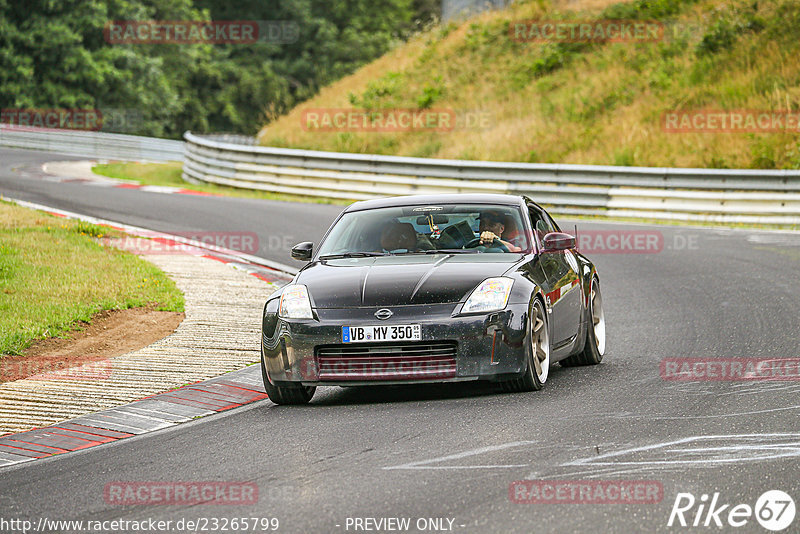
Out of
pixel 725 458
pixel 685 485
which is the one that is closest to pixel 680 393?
pixel 725 458

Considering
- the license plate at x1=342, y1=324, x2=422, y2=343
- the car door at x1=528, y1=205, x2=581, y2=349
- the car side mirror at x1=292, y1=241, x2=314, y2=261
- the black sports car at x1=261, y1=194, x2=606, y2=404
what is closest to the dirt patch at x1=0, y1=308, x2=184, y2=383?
the car side mirror at x1=292, y1=241, x2=314, y2=261

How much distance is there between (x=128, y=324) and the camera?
447 inches

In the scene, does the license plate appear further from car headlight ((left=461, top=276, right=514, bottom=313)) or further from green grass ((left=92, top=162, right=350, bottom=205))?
green grass ((left=92, top=162, right=350, bottom=205))

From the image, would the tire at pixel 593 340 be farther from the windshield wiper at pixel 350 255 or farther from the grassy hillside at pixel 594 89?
the grassy hillside at pixel 594 89

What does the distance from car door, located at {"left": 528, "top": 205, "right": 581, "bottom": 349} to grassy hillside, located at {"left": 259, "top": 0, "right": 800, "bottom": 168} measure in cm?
→ 1663

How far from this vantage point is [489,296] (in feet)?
26.0

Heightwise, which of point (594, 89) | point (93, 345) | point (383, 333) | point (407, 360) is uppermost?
point (594, 89)

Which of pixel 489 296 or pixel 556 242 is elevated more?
pixel 556 242

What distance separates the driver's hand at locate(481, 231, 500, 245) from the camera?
907 cm

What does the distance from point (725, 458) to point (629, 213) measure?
17.5 meters

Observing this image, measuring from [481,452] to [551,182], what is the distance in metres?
18.5

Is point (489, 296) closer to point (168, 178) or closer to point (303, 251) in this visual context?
point (303, 251)

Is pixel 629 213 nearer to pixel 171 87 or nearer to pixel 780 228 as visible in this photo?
pixel 780 228

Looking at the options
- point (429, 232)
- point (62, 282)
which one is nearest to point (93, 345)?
point (62, 282)
